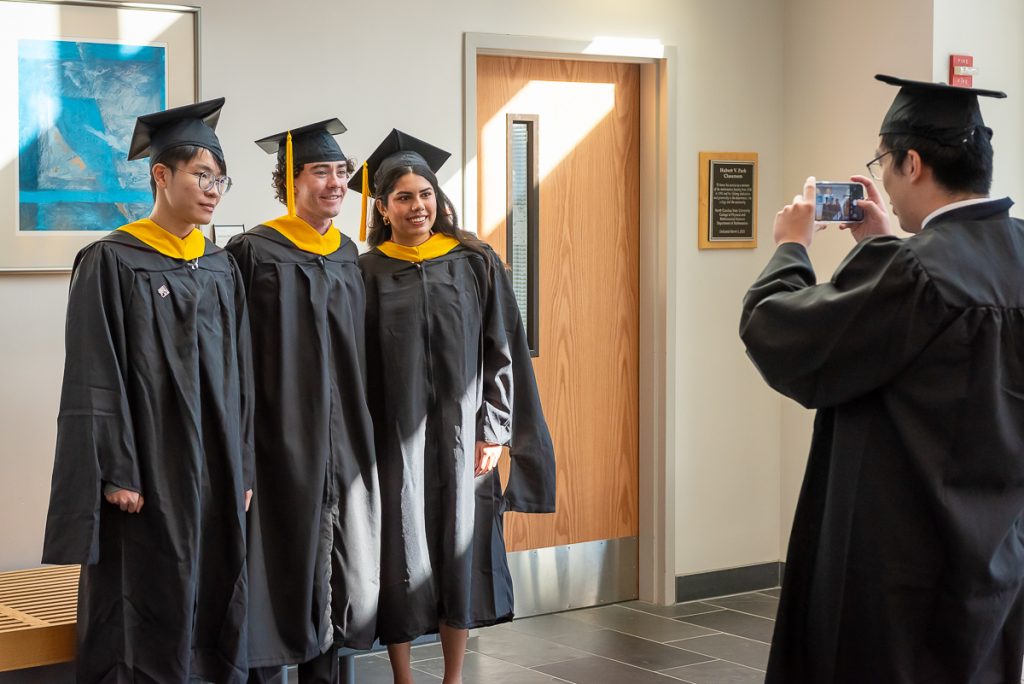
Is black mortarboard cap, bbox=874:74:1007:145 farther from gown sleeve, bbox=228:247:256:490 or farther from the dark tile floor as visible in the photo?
the dark tile floor

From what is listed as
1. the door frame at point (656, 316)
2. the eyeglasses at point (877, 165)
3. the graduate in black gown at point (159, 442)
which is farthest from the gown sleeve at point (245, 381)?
the door frame at point (656, 316)

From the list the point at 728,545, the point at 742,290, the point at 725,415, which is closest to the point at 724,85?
the point at 742,290

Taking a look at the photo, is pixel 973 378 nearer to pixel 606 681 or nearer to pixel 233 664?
pixel 233 664

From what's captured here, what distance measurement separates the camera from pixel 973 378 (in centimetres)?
206

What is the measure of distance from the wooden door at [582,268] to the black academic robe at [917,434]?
2.76m

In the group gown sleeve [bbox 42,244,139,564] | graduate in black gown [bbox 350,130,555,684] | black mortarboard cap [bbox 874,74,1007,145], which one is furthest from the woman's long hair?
black mortarboard cap [bbox 874,74,1007,145]

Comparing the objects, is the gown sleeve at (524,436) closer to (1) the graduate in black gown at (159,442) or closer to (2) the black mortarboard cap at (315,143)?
(2) the black mortarboard cap at (315,143)

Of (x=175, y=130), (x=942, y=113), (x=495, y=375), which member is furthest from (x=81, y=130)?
(x=942, y=113)

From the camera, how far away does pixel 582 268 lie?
5.03 metres

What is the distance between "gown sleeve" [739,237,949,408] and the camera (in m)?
2.05

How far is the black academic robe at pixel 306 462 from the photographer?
3359 millimetres

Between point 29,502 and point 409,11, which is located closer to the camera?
point 29,502

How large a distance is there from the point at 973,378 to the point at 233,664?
2.05 meters

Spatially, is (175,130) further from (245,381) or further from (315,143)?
(245,381)
